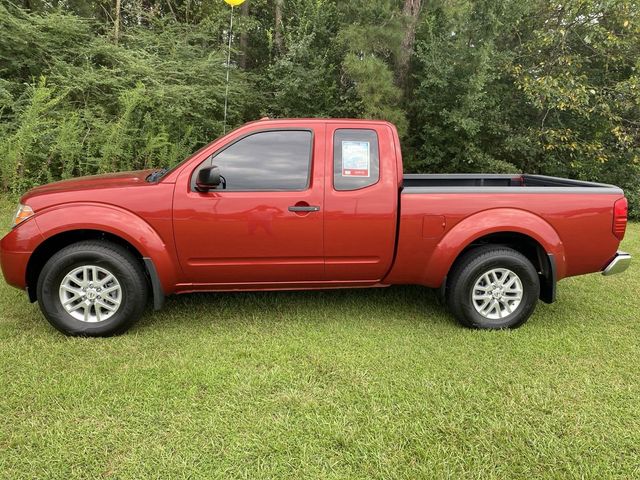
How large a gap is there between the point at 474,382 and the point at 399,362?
0.51 meters

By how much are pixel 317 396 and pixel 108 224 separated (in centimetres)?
199

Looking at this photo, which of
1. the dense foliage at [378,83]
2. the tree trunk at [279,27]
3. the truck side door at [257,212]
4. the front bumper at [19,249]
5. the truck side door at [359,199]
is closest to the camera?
the front bumper at [19,249]

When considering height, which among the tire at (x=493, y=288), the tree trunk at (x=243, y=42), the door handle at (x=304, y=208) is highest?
the tree trunk at (x=243, y=42)

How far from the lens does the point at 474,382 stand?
3020 millimetres

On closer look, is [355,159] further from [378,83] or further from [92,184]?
[378,83]

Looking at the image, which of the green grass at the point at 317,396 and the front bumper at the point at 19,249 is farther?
the front bumper at the point at 19,249

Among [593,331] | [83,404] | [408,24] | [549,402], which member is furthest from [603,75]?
[83,404]

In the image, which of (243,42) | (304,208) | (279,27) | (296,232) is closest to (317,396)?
(296,232)

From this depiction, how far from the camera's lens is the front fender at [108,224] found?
342 cm

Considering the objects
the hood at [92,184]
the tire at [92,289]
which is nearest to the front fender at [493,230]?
the tire at [92,289]

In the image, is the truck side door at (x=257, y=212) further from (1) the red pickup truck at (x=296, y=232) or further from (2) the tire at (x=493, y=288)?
(2) the tire at (x=493, y=288)

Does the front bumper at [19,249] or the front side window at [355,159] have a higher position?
the front side window at [355,159]

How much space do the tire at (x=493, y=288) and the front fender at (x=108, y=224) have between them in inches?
93.7

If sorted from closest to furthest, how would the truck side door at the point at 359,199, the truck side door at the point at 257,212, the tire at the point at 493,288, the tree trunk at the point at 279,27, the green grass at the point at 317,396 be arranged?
1. the green grass at the point at 317,396
2. the truck side door at the point at 257,212
3. the truck side door at the point at 359,199
4. the tire at the point at 493,288
5. the tree trunk at the point at 279,27
